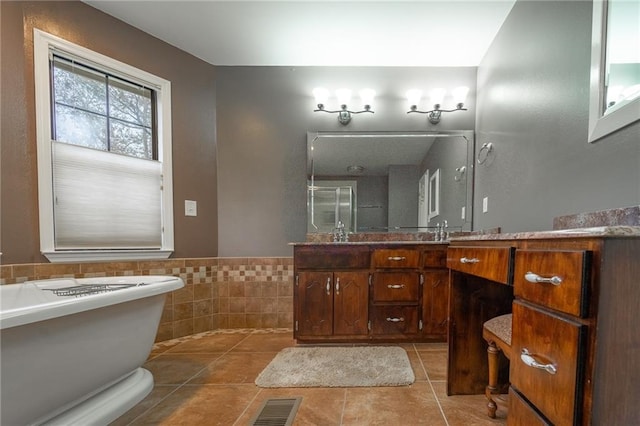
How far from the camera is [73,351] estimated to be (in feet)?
3.49

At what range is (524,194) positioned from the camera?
161 centimetres

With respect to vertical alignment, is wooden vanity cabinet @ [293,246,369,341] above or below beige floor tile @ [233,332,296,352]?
above

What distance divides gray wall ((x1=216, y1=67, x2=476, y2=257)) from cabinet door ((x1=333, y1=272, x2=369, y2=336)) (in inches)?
27.7

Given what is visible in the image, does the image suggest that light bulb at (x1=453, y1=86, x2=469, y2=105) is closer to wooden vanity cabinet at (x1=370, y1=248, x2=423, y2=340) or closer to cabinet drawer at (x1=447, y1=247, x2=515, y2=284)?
wooden vanity cabinet at (x1=370, y1=248, x2=423, y2=340)

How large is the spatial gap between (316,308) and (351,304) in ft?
0.88

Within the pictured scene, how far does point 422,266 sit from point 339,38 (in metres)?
1.91

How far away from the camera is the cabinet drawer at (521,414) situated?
0.66 m

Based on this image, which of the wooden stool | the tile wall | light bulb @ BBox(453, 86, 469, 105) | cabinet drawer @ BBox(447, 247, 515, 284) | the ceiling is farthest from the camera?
light bulb @ BBox(453, 86, 469, 105)

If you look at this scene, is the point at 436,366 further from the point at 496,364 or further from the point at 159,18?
the point at 159,18

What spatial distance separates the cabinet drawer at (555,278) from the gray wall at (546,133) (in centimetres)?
59

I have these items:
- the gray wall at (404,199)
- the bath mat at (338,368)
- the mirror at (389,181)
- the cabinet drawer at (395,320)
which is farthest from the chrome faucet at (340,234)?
the bath mat at (338,368)

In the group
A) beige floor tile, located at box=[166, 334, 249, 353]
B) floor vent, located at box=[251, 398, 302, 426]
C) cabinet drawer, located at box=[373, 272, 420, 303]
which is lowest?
beige floor tile, located at box=[166, 334, 249, 353]

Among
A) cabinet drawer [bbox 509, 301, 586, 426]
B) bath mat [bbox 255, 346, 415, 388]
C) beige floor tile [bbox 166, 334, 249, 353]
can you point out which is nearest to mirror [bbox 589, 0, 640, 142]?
cabinet drawer [bbox 509, 301, 586, 426]

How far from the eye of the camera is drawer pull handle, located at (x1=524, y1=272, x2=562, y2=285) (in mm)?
603
